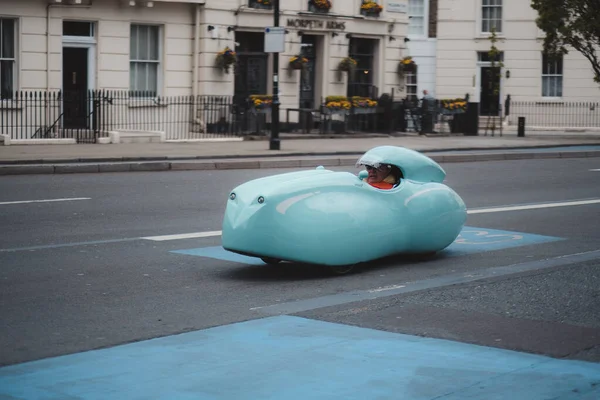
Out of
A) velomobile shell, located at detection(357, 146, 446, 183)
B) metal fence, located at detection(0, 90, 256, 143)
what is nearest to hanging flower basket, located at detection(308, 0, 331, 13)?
metal fence, located at detection(0, 90, 256, 143)

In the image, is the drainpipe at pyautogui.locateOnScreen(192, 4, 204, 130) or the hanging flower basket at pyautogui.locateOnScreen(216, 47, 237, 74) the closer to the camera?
the hanging flower basket at pyautogui.locateOnScreen(216, 47, 237, 74)

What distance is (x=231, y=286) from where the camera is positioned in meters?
8.95

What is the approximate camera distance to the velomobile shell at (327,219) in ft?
29.6

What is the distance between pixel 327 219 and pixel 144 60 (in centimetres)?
2213

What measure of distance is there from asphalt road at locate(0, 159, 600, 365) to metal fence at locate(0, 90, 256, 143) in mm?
13312

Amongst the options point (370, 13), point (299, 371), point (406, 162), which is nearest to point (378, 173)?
point (406, 162)

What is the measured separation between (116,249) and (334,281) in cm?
265

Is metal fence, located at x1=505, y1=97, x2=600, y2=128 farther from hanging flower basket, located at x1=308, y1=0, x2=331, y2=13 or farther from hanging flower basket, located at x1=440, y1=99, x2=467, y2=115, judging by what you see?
hanging flower basket, located at x1=308, y1=0, x2=331, y2=13

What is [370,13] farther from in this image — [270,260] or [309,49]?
[270,260]

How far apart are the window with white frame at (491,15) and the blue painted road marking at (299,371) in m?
39.0

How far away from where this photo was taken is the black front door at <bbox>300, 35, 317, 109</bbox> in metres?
34.7

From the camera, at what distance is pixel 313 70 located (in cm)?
3516

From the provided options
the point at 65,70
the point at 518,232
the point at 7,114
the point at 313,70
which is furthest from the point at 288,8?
the point at 518,232

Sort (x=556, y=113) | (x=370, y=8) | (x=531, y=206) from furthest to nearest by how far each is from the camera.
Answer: (x=556, y=113) → (x=370, y=8) → (x=531, y=206)
